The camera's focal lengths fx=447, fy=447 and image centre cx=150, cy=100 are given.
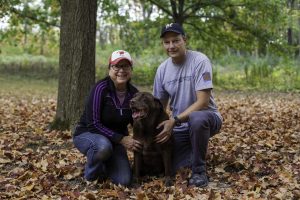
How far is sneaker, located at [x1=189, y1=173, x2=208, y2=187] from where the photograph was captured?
4.87 meters

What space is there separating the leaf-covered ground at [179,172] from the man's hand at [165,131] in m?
0.50

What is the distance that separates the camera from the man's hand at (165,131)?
4.82 metres

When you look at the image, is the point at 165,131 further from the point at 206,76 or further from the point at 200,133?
the point at 206,76

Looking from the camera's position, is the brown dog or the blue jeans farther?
the blue jeans

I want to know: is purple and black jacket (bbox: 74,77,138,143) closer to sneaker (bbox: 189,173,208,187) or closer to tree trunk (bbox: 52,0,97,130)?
sneaker (bbox: 189,173,208,187)

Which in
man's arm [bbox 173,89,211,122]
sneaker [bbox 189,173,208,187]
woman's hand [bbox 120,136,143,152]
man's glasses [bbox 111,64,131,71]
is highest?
man's glasses [bbox 111,64,131,71]

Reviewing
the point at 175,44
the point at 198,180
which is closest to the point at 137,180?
the point at 198,180

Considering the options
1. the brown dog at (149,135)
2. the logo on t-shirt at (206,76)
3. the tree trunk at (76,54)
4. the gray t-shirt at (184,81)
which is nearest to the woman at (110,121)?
the brown dog at (149,135)

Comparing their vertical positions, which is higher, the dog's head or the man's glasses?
the man's glasses

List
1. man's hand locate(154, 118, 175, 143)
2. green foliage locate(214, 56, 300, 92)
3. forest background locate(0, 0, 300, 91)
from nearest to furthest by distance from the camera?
man's hand locate(154, 118, 175, 143), forest background locate(0, 0, 300, 91), green foliage locate(214, 56, 300, 92)

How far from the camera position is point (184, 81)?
5.25 metres

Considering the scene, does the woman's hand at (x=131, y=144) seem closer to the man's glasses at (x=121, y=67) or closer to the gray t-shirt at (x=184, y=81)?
the gray t-shirt at (x=184, y=81)

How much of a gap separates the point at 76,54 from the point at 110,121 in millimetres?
2411

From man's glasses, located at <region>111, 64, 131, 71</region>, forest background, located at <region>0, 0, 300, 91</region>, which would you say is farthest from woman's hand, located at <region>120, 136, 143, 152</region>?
forest background, located at <region>0, 0, 300, 91</region>
